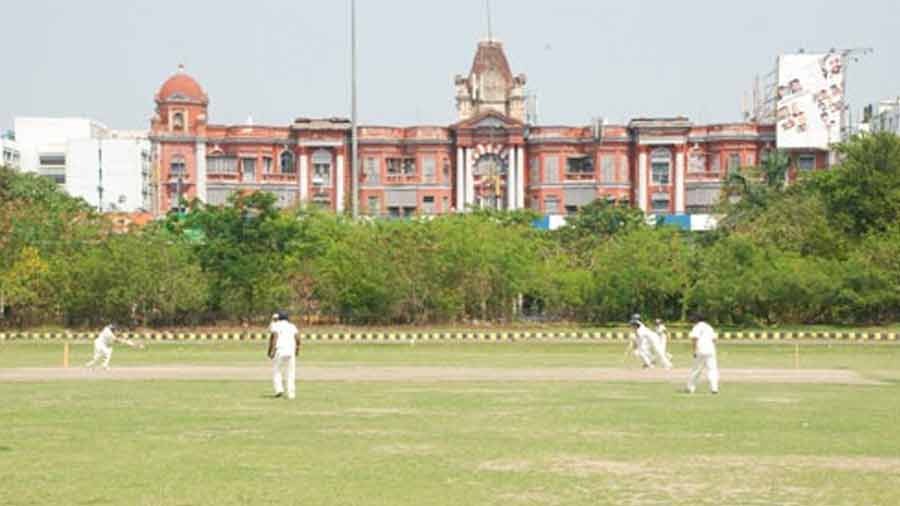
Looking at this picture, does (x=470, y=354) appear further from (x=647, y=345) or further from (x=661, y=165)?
(x=661, y=165)

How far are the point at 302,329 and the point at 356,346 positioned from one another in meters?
14.2

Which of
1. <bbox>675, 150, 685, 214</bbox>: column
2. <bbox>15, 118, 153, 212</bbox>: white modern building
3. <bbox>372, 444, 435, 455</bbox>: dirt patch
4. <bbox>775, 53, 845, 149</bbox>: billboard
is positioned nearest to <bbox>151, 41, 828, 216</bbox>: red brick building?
<bbox>675, 150, 685, 214</bbox>: column

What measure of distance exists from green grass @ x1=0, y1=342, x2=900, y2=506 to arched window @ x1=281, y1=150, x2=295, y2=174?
87145mm

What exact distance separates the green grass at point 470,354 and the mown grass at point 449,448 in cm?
1491

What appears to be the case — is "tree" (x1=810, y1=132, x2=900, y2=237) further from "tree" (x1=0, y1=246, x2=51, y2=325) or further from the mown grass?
the mown grass

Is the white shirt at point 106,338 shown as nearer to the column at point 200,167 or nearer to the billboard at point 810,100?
the column at point 200,167

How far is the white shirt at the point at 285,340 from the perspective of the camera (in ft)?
90.7

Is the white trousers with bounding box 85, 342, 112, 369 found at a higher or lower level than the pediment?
lower

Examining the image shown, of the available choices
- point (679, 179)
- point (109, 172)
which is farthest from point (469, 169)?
point (109, 172)

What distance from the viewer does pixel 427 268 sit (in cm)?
7375

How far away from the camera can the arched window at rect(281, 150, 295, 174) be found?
119438 millimetres

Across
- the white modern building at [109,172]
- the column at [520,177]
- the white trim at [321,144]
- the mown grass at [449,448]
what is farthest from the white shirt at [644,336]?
the white modern building at [109,172]

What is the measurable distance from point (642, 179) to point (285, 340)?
91.4 meters

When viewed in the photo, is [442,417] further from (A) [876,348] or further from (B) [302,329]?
(B) [302,329]
